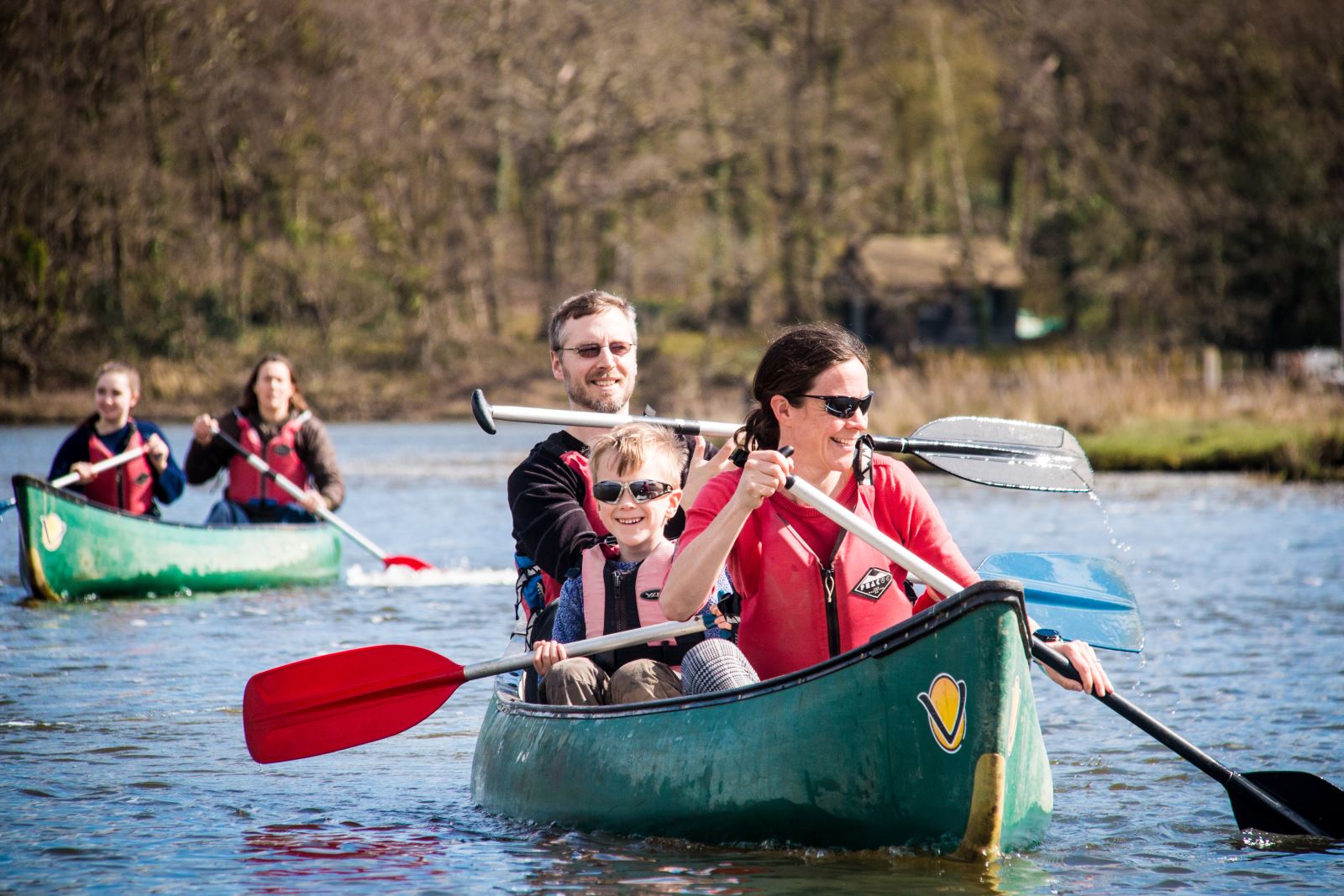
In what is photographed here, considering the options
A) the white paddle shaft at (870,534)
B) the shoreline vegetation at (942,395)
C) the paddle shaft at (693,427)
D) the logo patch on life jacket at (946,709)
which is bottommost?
the logo patch on life jacket at (946,709)

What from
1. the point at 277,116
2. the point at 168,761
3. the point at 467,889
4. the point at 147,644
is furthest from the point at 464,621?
the point at 277,116

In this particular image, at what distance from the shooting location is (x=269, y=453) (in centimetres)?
925

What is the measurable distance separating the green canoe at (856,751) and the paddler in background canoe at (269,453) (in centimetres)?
512

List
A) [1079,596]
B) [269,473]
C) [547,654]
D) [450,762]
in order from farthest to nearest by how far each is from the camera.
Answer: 1. [269,473]
2. [450,762]
3. [1079,596]
4. [547,654]

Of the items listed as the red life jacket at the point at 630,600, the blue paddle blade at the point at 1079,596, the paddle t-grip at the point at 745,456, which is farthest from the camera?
the blue paddle blade at the point at 1079,596

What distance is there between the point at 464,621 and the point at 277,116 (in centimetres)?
2225

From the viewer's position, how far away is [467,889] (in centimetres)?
401

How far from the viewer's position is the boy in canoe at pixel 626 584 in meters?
4.16

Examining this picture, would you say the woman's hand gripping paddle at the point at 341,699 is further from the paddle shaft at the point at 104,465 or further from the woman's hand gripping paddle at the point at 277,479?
the paddle shaft at the point at 104,465

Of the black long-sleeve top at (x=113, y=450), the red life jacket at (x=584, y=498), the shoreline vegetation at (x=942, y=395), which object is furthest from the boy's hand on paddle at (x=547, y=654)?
the shoreline vegetation at (x=942, y=395)

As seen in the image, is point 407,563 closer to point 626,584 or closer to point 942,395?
point 626,584

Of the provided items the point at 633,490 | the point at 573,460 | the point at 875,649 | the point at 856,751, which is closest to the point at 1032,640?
the point at 875,649

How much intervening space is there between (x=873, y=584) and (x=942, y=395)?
49.5 feet

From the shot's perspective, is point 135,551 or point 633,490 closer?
point 633,490
